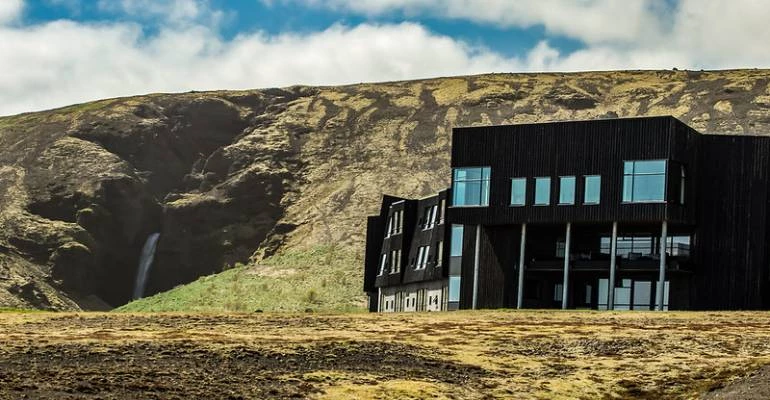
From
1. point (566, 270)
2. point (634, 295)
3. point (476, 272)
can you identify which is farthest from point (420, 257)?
point (634, 295)

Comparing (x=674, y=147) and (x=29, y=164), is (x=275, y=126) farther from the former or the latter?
(x=674, y=147)

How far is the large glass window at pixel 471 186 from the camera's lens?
94.3 meters

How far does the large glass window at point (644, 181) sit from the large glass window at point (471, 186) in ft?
31.9

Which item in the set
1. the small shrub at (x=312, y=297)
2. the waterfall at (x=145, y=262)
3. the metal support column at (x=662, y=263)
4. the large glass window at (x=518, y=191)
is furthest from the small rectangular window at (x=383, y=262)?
the waterfall at (x=145, y=262)

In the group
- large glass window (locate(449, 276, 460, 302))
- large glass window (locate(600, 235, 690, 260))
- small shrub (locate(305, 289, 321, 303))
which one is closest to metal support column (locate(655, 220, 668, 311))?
large glass window (locate(600, 235, 690, 260))

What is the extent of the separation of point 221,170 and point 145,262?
19682 mm

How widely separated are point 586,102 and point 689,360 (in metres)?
138

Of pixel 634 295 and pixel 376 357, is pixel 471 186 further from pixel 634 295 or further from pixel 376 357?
pixel 376 357

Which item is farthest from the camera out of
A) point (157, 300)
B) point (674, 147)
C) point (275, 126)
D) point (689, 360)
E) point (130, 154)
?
point (275, 126)

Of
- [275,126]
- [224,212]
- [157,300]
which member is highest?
[275,126]

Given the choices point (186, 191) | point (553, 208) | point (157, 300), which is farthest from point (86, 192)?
point (553, 208)

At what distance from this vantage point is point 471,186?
9494 centimetres

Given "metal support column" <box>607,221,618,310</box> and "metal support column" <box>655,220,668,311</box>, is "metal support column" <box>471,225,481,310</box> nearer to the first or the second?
"metal support column" <box>607,221,618,310</box>

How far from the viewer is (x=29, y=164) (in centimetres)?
18125
